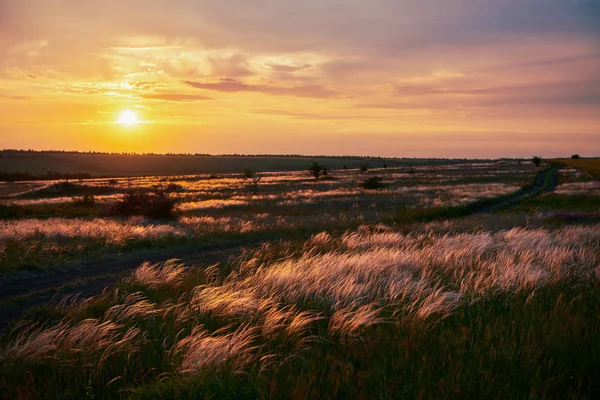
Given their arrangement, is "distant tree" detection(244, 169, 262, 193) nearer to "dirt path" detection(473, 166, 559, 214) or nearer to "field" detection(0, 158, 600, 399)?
"dirt path" detection(473, 166, 559, 214)

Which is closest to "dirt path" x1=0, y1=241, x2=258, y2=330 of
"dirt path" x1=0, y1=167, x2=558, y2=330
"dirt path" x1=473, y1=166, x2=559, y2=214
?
"dirt path" x1=0, y1=167, x2=558, y2=330

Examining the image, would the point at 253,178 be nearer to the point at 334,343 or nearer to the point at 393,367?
the point at 334,343

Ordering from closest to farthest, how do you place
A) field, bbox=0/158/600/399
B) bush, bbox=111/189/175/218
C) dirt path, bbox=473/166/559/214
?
field, bbox=0/158/600/399 < bush, bbox=111/189/175/218 < dirt path, bbox=473/166/559/214

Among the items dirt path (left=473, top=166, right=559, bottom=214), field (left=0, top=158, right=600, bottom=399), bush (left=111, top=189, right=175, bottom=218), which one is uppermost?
field (left=0, top=158, right=600, bottom=399)

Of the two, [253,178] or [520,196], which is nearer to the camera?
[520,196]

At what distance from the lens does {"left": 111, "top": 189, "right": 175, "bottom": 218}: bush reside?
2350cm

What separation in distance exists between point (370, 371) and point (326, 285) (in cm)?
288

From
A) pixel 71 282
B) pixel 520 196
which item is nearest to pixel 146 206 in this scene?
pixel 71 282

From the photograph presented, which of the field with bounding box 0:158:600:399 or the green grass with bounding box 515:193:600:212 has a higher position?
the field with bounding box 0:158:600:399

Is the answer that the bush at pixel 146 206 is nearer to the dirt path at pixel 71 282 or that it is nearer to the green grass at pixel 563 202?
the dirt path at pixel 71 282

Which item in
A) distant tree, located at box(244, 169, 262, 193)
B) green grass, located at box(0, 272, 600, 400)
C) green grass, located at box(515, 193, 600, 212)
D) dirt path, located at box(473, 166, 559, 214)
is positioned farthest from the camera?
distant tree, located at box(244, 169, 262, 193)

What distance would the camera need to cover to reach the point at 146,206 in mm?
24391

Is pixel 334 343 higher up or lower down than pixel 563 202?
higher up

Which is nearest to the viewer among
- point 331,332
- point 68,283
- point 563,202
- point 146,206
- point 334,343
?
point 334,343
